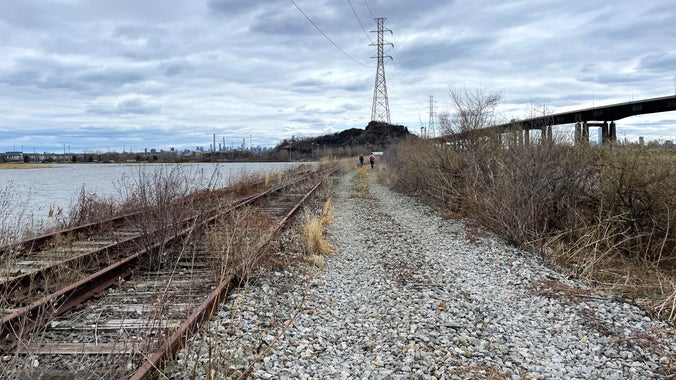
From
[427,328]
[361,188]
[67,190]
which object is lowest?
[427,328]

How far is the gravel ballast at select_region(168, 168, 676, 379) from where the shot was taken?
418cm

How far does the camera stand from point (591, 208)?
10312mm

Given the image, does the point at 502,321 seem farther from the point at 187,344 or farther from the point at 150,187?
the point at 150,187

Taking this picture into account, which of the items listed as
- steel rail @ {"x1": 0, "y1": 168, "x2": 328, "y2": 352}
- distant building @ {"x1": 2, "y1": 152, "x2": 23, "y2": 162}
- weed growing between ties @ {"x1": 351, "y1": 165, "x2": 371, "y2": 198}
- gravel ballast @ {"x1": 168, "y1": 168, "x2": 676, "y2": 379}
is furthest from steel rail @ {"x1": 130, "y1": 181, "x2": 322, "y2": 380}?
distant building @ {"x1": 2, "y1": 152, "x2": 23, "y2": 162}

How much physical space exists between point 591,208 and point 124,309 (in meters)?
9.76

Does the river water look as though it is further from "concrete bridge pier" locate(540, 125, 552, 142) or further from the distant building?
the distant building

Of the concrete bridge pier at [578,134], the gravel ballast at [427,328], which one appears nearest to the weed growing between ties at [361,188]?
the concrete bridge pier at [578,134]

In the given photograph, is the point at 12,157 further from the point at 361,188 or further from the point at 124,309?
the point at 124,309

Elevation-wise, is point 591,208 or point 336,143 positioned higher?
point 336,143

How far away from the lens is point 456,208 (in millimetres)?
15414

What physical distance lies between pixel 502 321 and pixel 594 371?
1300 millimetres

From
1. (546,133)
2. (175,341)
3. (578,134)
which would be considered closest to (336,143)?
(546,133)

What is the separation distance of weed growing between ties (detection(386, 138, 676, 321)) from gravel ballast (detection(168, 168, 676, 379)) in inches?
45.5

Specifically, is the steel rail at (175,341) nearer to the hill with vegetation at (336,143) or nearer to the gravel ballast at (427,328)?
the gravel ballast at (427,328)
